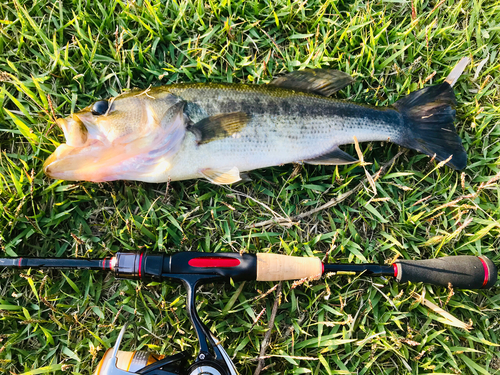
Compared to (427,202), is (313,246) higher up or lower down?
lower down

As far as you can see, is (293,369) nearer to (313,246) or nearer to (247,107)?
(313,246)

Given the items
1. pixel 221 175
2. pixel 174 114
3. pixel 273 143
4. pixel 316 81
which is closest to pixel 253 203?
pixel 221 175

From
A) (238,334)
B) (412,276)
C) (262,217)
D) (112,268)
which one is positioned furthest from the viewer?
(262,217)

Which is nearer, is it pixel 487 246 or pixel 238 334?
pixel 238 334

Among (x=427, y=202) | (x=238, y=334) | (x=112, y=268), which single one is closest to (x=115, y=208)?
(x=112, y=268)

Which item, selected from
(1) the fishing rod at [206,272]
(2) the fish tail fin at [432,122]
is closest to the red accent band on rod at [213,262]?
(1) the fishing rod at [206,272]

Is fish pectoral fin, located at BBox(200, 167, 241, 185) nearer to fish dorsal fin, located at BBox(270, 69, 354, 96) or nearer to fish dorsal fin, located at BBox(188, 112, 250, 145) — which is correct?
fish dorsal fin, located at BBox(188, 112, 250, 145)

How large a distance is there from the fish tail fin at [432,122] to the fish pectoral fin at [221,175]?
1579 millimetres

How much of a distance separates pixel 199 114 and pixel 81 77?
3.94 ft

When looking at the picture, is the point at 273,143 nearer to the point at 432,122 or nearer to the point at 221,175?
the point at 221,175

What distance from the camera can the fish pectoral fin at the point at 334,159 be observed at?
118 inches

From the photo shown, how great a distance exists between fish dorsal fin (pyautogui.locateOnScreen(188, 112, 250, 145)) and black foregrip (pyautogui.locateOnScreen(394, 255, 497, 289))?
1732mm

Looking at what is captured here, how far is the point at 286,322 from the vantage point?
2904 mm

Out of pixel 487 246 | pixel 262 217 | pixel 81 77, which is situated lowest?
pixel 487 246
